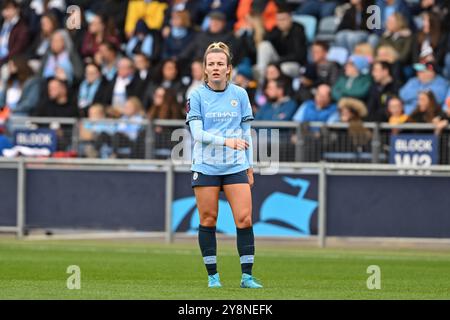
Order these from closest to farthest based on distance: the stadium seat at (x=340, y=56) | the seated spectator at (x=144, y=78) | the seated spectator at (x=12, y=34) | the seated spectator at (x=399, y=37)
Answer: the seated spectator at (x=399, y=37)
the stadium seat at (x=340, y=56)
the seated spectator at (x=144, y=78)
the seated spectator at (x=12, y=34)

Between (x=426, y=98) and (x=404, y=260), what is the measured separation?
4483mm

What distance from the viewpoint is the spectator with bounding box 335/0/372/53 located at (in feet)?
78.4

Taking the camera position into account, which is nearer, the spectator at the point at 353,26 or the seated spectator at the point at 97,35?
the spectator at the point at 353,26

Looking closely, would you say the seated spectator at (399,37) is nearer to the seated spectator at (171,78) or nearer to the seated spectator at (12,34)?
the seated spectator at (171,78)

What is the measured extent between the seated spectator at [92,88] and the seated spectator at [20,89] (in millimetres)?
891

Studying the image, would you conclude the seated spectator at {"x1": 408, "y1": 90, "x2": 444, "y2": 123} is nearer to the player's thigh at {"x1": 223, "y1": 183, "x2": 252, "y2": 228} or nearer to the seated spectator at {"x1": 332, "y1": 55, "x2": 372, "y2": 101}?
the seated spectator at {"x1": 332, "y1": 55, "x2": 372, "y2": 101}

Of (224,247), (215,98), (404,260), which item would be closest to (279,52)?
(224,247)

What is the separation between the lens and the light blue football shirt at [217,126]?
1207cm

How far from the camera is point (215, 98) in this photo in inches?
476

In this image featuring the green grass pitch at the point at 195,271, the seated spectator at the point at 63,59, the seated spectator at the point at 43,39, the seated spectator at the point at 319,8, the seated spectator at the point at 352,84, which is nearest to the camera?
the green grass pitch at the point at 195,271

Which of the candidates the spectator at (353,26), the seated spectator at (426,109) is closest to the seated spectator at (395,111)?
the seated spectator at (426,109)

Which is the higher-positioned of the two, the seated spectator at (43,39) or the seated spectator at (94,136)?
the seated spectator at (43,39)

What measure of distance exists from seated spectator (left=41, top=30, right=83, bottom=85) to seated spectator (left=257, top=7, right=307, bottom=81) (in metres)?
3.96
